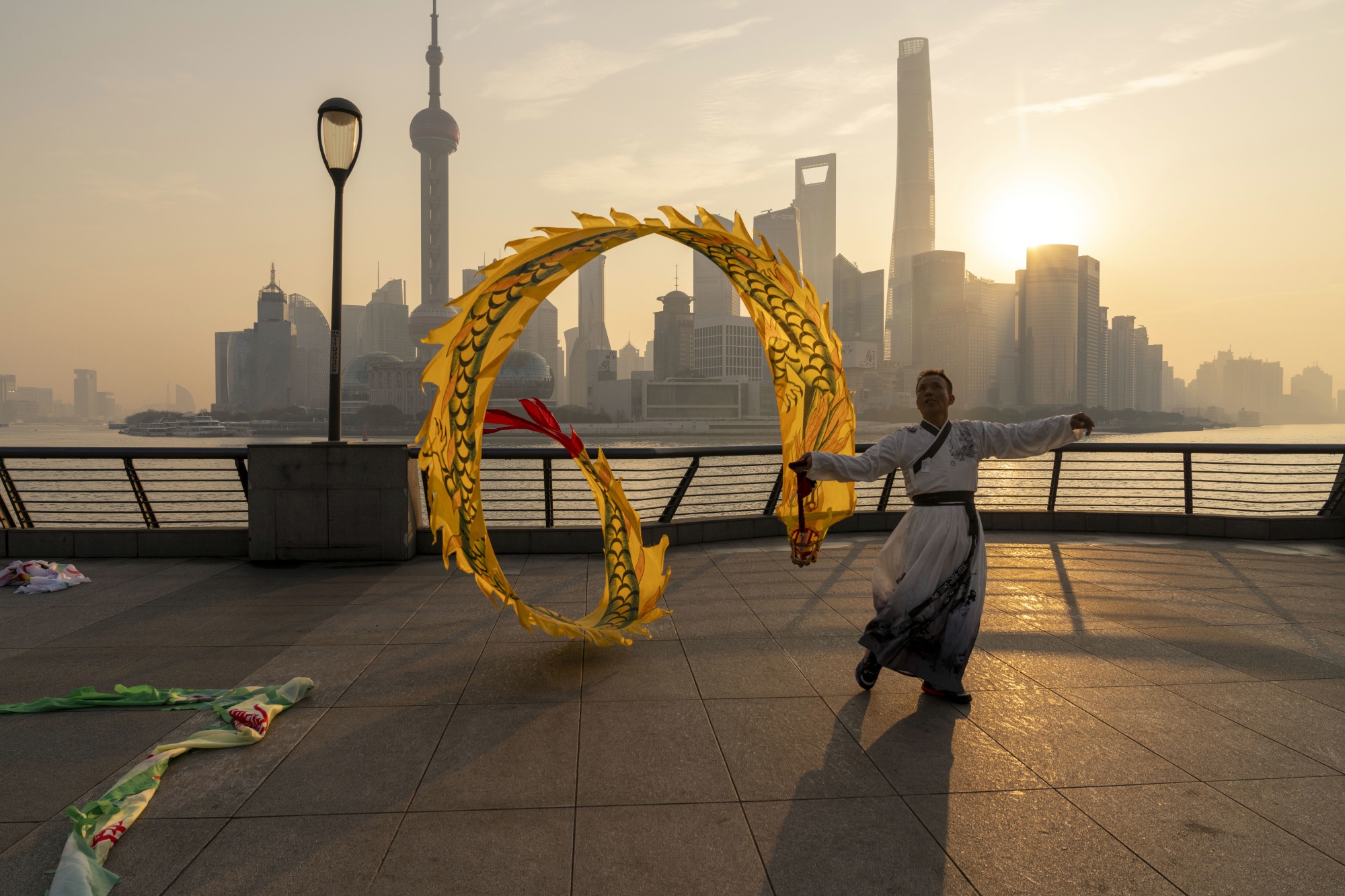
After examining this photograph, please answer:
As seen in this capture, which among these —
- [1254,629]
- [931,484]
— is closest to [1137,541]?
[1254,629]

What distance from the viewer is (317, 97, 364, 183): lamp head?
7301 millimetres

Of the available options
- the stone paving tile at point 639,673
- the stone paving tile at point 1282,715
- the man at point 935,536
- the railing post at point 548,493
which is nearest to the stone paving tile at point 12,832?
the stone paving tile at point 639,673

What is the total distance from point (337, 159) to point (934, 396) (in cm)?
639

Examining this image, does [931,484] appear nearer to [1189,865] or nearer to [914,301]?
[1189,865]

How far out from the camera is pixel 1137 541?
8.57 meters

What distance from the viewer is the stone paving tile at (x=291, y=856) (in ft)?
7.32

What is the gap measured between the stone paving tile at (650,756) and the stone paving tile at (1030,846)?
2.53 feet

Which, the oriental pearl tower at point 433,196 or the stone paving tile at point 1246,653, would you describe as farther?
the oriental pearl tower at point 433,196

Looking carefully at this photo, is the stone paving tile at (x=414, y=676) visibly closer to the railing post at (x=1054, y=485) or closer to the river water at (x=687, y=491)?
the river water at (x=687, y=491)

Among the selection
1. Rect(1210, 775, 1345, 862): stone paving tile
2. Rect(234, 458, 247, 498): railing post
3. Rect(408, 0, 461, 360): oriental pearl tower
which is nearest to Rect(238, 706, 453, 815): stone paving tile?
Rect(1210, 775, 1345, 862): stone paving tile

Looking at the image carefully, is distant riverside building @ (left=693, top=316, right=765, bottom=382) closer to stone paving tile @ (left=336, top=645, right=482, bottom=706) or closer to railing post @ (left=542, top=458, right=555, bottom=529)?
railing post @ (left=542, top=458, right=555, bottom=529)

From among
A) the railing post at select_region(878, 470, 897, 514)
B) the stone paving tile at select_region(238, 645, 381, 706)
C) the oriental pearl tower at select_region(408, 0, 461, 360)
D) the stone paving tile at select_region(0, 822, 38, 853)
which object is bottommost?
the stone paving tile at select_region(0, 822, 38, 853)

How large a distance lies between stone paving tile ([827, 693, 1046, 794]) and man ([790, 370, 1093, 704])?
0.19 metres

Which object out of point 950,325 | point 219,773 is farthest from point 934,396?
point 950,325
